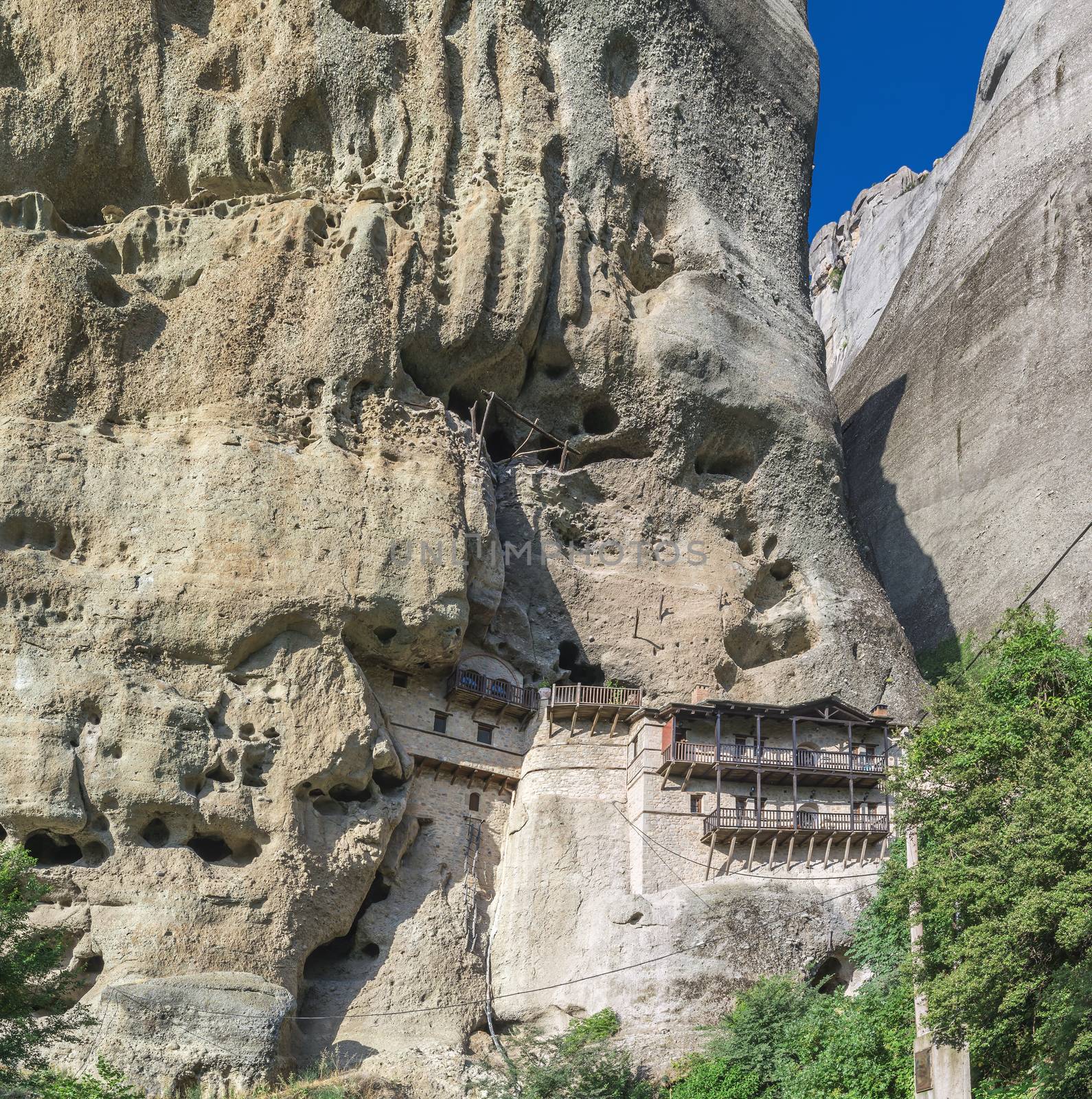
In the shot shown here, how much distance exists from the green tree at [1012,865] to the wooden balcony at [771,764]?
836cm

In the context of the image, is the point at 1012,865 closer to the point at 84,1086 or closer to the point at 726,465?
the point at 84,1086

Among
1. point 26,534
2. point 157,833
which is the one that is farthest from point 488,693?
point 26,534

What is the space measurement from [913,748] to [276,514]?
13.8m

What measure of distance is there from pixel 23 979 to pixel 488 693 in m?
13.1

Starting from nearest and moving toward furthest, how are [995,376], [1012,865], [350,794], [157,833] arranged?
[1012,865]
[157,833]
[350,794]
[995,376]

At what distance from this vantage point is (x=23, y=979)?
18875mm

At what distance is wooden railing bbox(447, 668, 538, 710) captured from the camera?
98.9ft

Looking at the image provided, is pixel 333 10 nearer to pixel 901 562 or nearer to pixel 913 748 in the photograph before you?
pixel 901 562

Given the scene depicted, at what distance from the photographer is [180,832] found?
83.9ft

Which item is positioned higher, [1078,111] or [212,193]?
[1078,111]

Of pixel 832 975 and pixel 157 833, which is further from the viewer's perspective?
pixel 832 975

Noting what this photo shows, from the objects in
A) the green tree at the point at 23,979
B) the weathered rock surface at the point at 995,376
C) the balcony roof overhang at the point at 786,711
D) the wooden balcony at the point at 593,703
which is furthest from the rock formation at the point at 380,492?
the weathered rock surface at the point at 995,376

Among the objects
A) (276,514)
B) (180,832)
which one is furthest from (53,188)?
(180,832)

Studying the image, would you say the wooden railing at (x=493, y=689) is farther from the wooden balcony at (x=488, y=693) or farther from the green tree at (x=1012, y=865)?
the green tree at (x=1012, y=865)
